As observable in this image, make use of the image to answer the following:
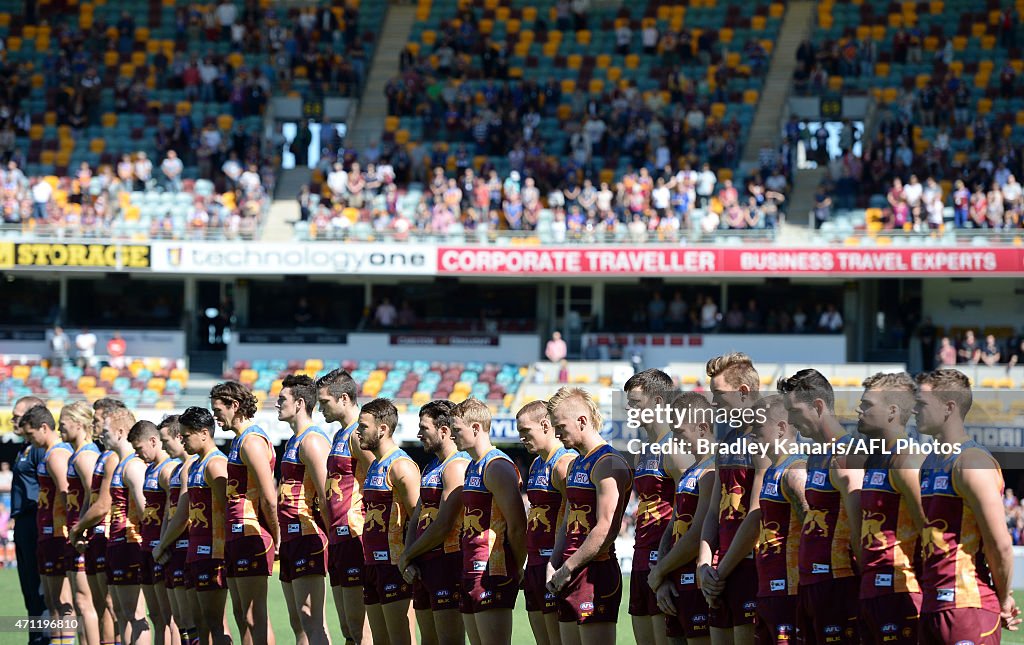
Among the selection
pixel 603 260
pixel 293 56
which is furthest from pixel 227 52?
pixel 603 260

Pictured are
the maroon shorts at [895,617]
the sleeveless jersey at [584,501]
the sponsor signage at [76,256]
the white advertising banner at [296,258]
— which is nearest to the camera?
the maroon shorts at [895,617]

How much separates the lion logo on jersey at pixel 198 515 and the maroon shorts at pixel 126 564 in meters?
0.96

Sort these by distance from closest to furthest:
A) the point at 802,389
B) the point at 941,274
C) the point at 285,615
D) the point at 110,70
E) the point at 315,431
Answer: the point at 802,389
the point at 315,431
the point at 285,615
the point at 941,274
the point at 110,70

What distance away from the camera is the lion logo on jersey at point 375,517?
8.41 meters

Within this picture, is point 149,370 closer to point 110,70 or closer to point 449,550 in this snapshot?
point 110,70

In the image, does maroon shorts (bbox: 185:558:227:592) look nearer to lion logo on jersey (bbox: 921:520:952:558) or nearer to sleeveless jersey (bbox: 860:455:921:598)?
sleeveless jersey (bbox: 860:455:921:598)

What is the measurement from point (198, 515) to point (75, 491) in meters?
1.84

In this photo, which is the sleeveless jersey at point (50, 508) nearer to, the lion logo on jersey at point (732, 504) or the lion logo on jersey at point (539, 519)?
the lion logo on jersey at point (539, 519)

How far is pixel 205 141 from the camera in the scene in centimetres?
2723

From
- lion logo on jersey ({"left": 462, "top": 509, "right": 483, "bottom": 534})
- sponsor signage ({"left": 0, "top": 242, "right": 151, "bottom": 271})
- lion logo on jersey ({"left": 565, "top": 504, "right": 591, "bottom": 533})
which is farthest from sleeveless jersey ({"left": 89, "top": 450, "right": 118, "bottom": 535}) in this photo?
sponsor signage ({"left": 0, "top": 242, "right": 151, "bottom": 271})

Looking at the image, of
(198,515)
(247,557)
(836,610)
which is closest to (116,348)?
(198,515)

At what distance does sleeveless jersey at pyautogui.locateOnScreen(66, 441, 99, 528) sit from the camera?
34.1 feet

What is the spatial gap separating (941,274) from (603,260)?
5.55 metres

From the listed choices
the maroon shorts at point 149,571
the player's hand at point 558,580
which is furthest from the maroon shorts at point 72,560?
the player's hand at point 558,580
